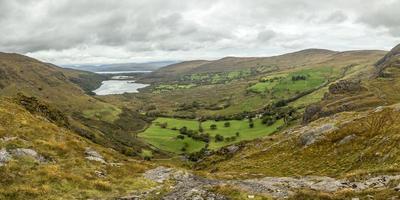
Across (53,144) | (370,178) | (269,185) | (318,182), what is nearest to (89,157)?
(53,144)

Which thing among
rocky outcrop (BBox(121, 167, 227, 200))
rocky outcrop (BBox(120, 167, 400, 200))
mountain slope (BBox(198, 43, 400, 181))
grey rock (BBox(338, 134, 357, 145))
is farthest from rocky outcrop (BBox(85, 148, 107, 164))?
grey rock (BBox(338, 134, 357, 145))

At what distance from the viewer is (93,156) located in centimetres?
5297

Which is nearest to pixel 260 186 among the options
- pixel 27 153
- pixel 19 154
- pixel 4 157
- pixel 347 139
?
pixel 27 153

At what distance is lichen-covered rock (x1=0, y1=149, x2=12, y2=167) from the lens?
136 feet

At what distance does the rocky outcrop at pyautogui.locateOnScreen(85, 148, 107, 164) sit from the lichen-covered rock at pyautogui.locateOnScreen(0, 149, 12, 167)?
962cm

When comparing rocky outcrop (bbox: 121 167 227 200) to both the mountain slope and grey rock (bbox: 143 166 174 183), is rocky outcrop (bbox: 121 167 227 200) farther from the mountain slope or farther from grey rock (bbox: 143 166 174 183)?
the mountain slope

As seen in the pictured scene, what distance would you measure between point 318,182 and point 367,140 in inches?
935

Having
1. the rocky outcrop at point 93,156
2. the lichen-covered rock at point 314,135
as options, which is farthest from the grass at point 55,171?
the lichen-covered rock at point 314,135

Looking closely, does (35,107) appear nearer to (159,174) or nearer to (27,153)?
(27,153)

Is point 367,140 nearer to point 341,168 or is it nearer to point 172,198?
point 341,168

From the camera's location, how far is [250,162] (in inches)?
Result: 3113

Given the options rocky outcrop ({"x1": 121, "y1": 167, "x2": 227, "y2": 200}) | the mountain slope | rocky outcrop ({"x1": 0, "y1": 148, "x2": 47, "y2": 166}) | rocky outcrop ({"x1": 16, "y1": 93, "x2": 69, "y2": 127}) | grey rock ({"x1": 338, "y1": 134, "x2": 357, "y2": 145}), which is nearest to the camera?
rocky outcrop ({"x1": 121, "y1": 167, "x2": 227, "y2": 200})

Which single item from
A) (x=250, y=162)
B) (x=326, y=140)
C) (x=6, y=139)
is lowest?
(x=250, y=162)

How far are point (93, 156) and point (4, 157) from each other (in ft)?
39.8
